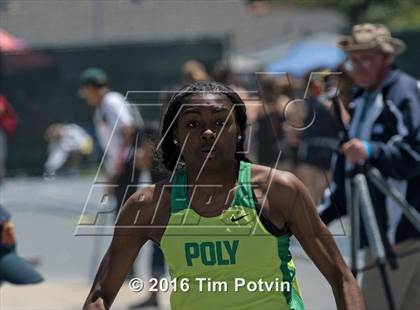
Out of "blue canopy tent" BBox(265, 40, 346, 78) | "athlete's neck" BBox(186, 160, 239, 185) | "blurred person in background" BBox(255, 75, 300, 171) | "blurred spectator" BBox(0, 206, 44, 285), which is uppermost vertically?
"blue canopy tent" BBox(265, 40, 346, 78)

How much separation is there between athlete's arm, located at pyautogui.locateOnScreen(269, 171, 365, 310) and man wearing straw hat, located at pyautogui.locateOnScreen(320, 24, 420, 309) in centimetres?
188

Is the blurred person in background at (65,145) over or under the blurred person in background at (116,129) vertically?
over

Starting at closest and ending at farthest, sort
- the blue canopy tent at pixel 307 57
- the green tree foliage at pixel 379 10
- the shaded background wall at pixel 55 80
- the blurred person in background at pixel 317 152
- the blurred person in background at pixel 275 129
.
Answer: the blurred person in background at pixel 317 152, the blurred person in background at pixel 275 129, the green tree foliage at pixel 379 10, the shaded background wall at pixel 55 80, the blue canopy tent at pixel 307 57

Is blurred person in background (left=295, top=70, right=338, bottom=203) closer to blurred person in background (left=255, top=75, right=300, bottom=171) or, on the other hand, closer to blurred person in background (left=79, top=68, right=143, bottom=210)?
blurred person in background (left=255, top=75, right=300, bottom=171)

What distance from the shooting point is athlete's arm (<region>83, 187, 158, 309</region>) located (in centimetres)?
371

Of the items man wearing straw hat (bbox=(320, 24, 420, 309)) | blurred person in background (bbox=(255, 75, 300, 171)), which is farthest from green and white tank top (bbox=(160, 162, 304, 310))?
blurred person in background (bbox=(255, 75, 300, 171))

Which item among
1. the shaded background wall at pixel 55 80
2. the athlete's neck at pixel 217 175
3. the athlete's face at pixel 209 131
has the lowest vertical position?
the athlete's neck at pixel 217 175

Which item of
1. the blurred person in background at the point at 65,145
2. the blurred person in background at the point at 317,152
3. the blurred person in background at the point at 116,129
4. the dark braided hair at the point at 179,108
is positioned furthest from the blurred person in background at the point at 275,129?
the dark braided hair at the point at 179,108

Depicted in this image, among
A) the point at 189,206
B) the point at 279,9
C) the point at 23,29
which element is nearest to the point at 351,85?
the point at 189,206

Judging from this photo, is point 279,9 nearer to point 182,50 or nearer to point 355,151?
point 182,50

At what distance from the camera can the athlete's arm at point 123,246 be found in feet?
12.2

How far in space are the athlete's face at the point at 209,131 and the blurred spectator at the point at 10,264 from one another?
2776 mm

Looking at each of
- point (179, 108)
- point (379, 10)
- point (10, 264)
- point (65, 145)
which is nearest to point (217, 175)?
Result: point (179, 108)

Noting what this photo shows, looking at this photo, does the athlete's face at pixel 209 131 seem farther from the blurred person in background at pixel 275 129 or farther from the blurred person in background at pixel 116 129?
the blurred person in background at pixel 275 129
